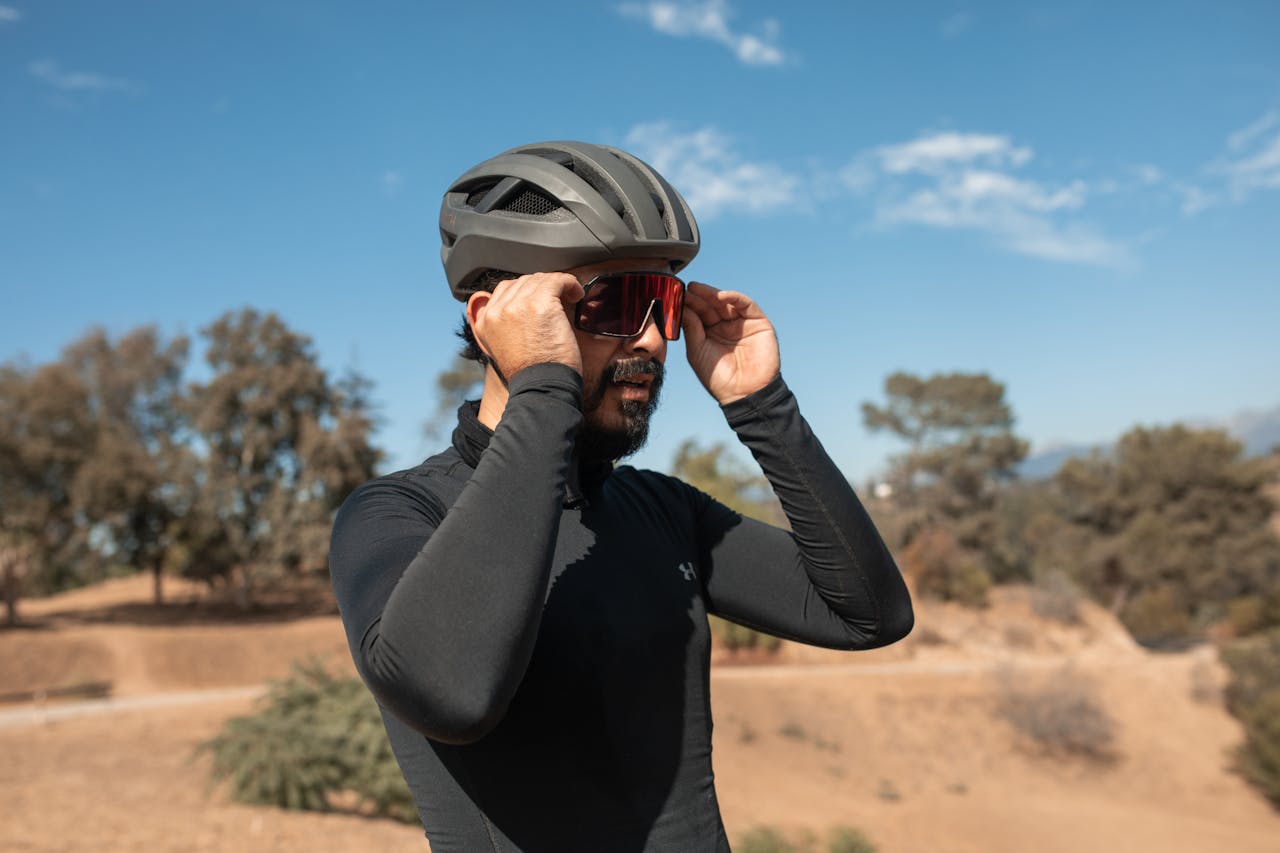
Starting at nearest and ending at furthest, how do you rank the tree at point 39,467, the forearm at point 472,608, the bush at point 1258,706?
the forearm at point 472,608 < the bush at point 1258,706 < the tree at point 39,467

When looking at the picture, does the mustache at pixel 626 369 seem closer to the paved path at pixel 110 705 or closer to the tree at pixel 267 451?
the paved path at pixel 110 705

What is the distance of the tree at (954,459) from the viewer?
39.8m

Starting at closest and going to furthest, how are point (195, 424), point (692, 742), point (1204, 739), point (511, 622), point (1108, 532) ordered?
point (511, 622)
point (692, 742)
point (1204, 739)
point (195, 424)
point (1108, 532)

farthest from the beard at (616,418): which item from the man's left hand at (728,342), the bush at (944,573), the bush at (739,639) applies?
the bush at (944,573)

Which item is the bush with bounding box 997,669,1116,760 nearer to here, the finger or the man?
the man

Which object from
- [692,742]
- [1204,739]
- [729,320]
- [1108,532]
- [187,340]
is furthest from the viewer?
[1108,532]

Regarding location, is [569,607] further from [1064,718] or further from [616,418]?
[1064,718]

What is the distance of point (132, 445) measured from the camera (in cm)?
3084

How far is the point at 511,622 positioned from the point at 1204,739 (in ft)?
95.2

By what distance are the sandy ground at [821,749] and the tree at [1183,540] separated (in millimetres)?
5831

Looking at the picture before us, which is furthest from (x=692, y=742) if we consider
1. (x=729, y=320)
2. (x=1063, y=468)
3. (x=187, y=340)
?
(x=1063, y=468)

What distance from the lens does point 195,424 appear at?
108ft

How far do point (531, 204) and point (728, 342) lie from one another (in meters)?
0.50

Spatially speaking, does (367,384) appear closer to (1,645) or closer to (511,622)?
(1,645)
